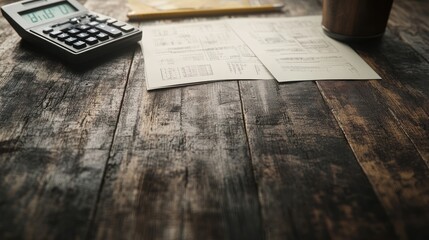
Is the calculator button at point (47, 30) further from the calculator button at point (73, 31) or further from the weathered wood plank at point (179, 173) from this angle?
the weathered wood plank at point (179, 173)

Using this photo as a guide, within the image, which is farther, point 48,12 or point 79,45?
point 48,12

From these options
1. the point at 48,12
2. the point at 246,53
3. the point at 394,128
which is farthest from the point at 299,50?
the point at 48,12

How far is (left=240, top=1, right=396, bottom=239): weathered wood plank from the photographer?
325 millimetres

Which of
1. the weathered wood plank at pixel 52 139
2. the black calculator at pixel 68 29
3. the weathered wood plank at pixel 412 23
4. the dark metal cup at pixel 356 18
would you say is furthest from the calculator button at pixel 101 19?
the weathered wood plank at pixel 412 23

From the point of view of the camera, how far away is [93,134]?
0.43 m

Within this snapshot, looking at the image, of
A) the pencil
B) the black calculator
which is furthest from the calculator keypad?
the pencil

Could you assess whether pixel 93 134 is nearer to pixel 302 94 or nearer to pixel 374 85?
pixel 302 94

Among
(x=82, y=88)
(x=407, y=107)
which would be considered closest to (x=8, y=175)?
(x=82, y=88)

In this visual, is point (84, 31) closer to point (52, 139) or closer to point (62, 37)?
point (62, 37)

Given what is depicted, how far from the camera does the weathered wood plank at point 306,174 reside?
1.07 feet

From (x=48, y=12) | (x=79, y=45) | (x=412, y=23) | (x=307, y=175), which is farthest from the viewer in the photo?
(x=412, y=23)

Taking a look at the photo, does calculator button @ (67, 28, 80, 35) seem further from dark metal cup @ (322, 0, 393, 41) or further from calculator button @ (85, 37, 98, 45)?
dark metal cup @ (322, 0, 393, 41)

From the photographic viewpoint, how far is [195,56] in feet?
2.06

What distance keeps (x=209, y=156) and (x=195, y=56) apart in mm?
270
